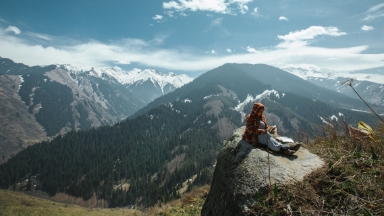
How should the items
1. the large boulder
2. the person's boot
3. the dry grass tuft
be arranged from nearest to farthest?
1. the dry grass tuft
2. the large boulder
3. the person's boot

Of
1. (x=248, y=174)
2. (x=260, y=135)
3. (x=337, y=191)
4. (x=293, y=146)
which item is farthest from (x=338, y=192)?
(x=260, y=135)

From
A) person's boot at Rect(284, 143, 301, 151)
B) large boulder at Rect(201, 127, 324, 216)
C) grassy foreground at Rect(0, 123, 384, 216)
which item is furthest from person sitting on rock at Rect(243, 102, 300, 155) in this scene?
grassy foreground at Rect(0, 123, 384, 216)

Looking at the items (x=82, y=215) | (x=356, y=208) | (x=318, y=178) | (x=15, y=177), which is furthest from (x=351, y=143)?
(x=15, y=177)

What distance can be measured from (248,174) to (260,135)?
1940 millimetres

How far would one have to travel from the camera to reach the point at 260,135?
6984 mm

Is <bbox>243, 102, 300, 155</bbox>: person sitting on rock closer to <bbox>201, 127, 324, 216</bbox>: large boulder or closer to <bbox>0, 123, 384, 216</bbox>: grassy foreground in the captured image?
<bbox>201, 127, 324, 216</bbox>: large boulder

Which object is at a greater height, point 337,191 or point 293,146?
point 293,146

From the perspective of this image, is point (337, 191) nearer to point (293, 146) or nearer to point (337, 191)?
point (337, 191)

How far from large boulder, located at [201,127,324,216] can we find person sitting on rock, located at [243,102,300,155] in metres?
0.21

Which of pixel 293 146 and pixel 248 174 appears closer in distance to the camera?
pixel 248 174

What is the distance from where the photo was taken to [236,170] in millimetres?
5910

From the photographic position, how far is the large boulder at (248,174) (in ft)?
16.5

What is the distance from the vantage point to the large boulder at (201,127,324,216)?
16.5 ft

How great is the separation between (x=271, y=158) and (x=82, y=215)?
1730 inches
